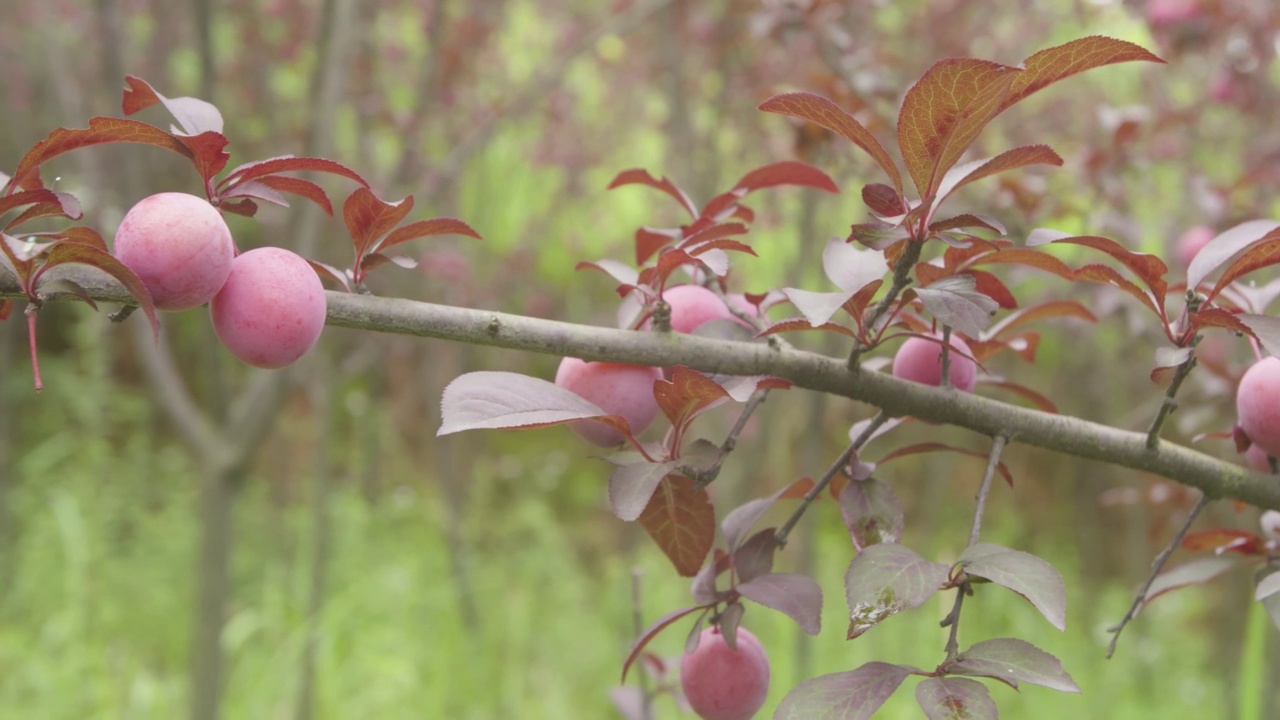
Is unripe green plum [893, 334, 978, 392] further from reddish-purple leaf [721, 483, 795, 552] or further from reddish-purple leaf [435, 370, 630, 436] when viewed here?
reddish-purple leaf [435, 370, 630, 436]

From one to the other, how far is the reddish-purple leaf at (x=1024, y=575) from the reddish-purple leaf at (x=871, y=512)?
3.2 inches

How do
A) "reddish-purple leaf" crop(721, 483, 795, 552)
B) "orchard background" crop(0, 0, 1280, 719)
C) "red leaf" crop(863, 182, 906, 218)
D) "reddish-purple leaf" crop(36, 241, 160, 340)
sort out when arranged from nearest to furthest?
"reddish-purple leaf" crop(36, 241, 160, 340)
"red leaf" crop(863, 182, 906, 218)
"reddish-purple leaf" crop(721, 483, 795, 552)
"orchard background" crop(0, 0, 1280, 719)

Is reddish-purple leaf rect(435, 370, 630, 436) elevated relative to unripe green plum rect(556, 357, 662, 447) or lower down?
elevated

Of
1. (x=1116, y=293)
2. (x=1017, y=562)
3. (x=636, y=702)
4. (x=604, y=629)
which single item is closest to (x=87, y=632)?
(x=604, y=629)

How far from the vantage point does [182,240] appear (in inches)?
19.0

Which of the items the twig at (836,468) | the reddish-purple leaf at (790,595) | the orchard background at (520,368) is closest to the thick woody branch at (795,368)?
the twig at (836,468)

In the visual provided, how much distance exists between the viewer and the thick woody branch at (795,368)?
0.52m

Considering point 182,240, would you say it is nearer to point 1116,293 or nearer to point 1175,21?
point 1116,293

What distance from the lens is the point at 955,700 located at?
0.47 metres

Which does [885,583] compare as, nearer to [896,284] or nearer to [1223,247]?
[896,284]

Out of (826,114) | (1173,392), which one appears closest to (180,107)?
(826,114)

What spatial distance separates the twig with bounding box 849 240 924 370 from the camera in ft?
1.78

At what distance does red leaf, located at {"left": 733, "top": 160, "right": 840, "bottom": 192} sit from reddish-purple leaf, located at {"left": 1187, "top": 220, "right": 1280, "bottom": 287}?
0.75 ft

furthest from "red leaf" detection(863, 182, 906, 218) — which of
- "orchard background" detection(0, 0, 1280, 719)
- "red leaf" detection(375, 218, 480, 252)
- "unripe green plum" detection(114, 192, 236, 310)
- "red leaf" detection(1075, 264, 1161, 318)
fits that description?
"orchard background" detection(0, 0, 1280, 719)
